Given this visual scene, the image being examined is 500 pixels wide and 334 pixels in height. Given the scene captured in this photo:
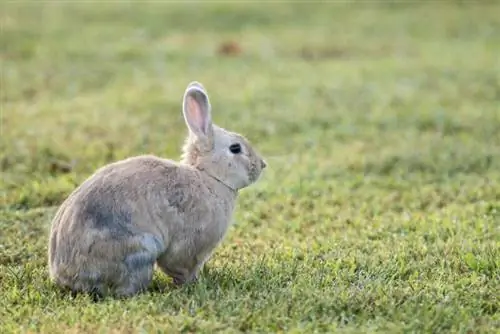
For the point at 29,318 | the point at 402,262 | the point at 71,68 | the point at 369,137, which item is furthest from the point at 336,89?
the point at 29,318

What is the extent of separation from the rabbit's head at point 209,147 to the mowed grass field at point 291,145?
56cm

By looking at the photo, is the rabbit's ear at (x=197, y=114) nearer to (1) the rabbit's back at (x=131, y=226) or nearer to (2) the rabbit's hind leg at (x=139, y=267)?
(1) the rabbit's back at (x=131, y=226)

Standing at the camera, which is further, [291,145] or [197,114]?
[291,145]

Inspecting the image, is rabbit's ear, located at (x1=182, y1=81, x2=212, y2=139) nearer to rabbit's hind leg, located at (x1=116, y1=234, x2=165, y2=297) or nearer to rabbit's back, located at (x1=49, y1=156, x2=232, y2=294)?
rabbit's back, located at (x1=49, y1=156, x2=232, y2=294)

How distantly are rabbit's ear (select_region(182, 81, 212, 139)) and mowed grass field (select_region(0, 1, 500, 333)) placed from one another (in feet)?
2.71

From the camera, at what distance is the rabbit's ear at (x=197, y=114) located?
5.93m

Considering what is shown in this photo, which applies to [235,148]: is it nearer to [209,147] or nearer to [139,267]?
[209,147]

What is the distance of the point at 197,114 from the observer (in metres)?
5.96

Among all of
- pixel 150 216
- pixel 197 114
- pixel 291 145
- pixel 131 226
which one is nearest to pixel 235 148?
pixel 197 114

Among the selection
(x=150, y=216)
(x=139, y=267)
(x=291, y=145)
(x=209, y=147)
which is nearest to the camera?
(x=139, y=267)

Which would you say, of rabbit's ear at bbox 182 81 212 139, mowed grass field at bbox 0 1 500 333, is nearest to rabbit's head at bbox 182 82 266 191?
rabbit's ear at bbox 182 81 212 139

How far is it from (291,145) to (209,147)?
13.4ft

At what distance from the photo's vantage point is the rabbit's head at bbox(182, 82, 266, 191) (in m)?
5.93

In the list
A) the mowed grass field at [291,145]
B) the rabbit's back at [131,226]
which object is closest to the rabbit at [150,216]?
the rabbit's back at [131,226]
